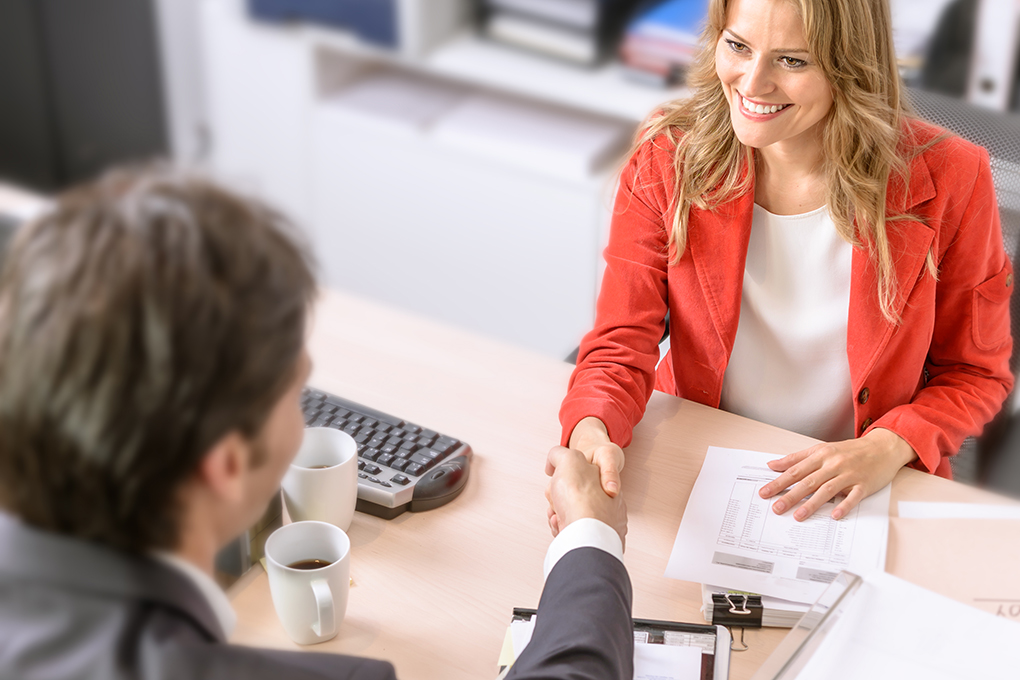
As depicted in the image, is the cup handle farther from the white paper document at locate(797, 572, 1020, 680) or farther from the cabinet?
the cabinet

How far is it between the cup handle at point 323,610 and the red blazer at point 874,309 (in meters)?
0.37

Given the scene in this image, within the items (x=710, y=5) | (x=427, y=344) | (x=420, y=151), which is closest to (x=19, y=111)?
(x=420, y=151)

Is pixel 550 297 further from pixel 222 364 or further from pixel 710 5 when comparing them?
pixel 222 364

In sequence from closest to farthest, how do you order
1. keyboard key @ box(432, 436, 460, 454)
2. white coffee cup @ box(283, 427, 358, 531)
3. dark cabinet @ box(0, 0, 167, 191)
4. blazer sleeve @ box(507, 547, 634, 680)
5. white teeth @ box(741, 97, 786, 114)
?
blazer sleeve @ box(507, 547, 634, 680) → white coffee cup @ box(283, 427, 358, 531) → keyboard key @ box(432, 436, 460, 454) → white teeth @ box(741, 97, 786, 114) → dark cabinet @ box(0, 0, 167, 191)

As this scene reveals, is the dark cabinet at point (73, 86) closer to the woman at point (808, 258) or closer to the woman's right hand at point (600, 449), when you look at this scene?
the woman at point (808, 258)

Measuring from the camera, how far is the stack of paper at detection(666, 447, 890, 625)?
0.98 m

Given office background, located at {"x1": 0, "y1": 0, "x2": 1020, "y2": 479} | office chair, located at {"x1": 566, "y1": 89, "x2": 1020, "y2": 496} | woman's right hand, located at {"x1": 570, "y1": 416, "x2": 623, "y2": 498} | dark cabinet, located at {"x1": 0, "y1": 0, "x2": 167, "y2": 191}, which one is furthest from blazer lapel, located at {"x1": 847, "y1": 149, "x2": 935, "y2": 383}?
dark cabinet, located at {"x1": 0, "y1": 0, "x2": 167, "y2": 191}

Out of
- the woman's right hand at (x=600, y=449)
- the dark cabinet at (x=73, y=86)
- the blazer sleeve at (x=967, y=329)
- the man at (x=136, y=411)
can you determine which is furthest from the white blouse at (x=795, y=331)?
the dark cabinet at (x=73, y=86)

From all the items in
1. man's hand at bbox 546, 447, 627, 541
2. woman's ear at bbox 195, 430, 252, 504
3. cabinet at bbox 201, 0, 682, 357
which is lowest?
cabinet at bbox 201, 0, 682, 357

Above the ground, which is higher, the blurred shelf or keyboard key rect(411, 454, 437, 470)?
the blurred shelf

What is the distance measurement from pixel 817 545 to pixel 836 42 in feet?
1.84

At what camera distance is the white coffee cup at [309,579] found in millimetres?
889

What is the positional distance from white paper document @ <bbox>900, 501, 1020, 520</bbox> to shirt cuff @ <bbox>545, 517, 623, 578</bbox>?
0.35m

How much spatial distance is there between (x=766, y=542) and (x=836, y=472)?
126 mm
